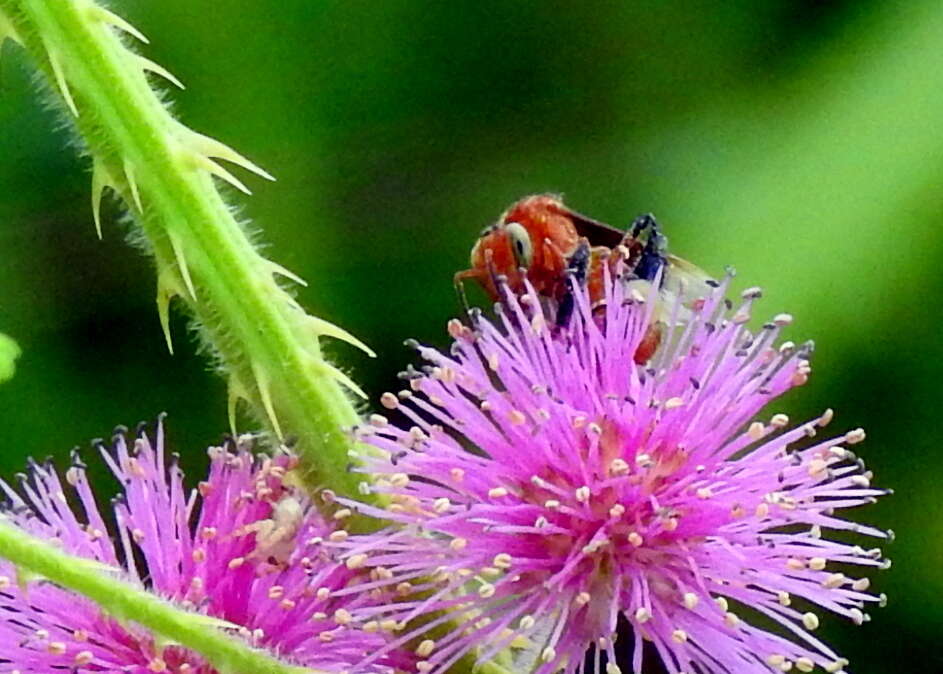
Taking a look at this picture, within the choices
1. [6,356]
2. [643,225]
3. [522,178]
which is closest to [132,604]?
[6,356]

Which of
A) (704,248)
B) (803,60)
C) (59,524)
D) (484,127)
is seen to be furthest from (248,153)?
(59,524)

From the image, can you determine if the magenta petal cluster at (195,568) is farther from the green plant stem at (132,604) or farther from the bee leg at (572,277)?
the bee leg at (572,277)

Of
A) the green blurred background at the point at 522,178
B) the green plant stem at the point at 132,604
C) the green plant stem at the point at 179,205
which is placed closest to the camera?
the green plant stem at the point at 132,604

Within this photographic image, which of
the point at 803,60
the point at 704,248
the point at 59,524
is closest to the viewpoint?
the point at 59,524

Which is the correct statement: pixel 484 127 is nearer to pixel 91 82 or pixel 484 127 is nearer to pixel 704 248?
pixel 704 248

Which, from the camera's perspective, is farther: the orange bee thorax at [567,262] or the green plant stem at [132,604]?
the orange bee thorax at [567,262]

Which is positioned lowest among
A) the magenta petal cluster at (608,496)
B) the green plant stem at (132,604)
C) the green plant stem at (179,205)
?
the green plant stem at (132,604)

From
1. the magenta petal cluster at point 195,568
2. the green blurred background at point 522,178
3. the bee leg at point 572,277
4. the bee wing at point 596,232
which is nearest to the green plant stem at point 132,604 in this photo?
the magenta petal cluster at point 195,568
